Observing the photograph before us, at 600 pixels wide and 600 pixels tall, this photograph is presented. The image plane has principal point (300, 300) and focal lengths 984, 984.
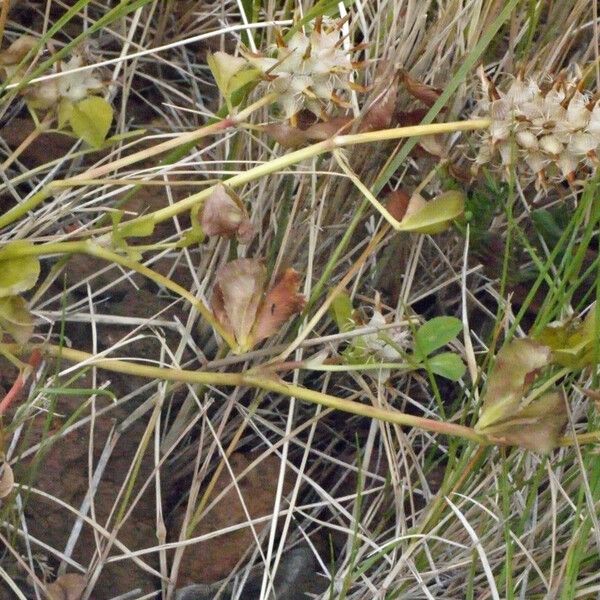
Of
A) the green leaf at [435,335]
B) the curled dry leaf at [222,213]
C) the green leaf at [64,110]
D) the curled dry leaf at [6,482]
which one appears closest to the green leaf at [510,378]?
the green leaf at [435,335]

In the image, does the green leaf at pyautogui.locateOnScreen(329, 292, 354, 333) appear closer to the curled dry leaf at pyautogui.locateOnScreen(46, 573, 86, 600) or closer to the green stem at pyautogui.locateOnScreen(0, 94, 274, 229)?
the green stem at pyautogui.locateOnScreen(0, 94, 274, 229)

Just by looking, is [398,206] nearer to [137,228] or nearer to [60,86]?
[137,228]

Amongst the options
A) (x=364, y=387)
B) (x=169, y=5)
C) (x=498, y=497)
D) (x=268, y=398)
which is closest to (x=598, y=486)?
(x=498, y=497)

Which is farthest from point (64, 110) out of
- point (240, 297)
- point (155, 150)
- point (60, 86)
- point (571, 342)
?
point (571, 342)

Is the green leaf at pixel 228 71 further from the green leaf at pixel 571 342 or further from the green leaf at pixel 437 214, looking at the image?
the green leaf at pixel 571 342

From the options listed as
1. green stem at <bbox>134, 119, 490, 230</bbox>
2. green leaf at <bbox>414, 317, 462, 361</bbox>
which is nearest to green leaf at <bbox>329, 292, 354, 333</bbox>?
green leaf at <bbox>414, 317, 462, 361</bbox>

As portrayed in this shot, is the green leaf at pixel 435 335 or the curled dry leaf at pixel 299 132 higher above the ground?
the curled dry leaf at pixel 299 132
